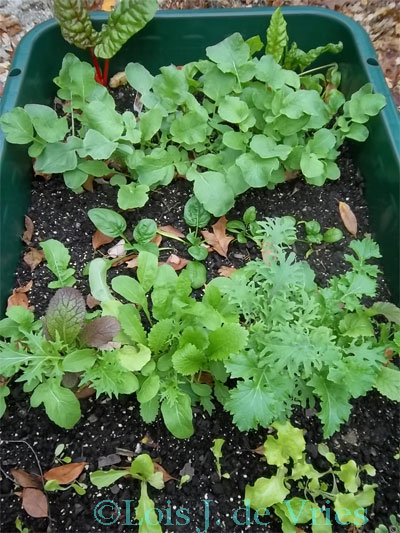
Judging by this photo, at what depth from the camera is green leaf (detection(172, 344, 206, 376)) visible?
3.57ft

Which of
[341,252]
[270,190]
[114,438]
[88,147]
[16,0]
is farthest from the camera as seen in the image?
[16,0]

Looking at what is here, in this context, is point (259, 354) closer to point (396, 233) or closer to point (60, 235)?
point (396, 233)

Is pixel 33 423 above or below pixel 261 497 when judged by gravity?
below

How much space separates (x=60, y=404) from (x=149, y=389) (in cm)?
20

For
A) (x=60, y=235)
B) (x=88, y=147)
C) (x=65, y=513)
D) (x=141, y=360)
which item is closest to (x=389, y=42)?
(x=88, y=147)

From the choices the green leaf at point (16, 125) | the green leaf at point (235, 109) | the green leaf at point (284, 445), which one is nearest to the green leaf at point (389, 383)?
the green leaf at point (284, 445)

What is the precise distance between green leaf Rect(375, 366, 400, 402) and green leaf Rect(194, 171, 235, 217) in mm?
610

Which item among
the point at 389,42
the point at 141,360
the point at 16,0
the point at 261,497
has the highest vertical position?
the point at 389,42

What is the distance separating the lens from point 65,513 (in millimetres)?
1131

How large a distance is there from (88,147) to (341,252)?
789mm

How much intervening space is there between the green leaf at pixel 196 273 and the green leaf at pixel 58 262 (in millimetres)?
320

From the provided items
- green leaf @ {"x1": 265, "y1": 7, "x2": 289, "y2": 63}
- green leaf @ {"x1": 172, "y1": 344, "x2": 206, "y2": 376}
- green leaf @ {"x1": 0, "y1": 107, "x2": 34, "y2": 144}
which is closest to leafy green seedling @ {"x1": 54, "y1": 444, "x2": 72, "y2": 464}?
green leaf @ {"x1": 172, "y1": 344, "x2": 206, "y2": 376}

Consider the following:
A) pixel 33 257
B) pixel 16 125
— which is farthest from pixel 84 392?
pixel 16 125

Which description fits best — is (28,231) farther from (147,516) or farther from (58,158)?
(147,516)
